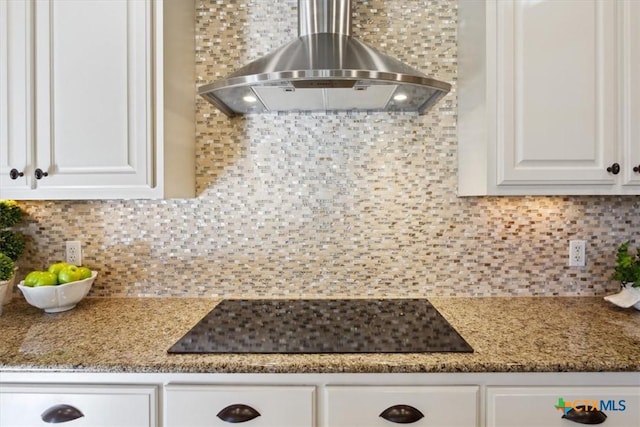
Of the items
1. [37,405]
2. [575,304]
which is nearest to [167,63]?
[37,405]

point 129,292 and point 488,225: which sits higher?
point 488,225

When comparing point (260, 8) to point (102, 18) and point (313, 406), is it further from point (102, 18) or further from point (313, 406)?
point (313, 406)

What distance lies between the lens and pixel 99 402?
1.12 metres

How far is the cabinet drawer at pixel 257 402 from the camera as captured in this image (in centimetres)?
110

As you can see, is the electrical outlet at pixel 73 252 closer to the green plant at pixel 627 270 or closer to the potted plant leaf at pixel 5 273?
the potted plant leaf at pixel 5 273

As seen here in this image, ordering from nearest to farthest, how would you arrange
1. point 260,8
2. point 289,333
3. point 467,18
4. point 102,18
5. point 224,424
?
point 224,424, point 289,333, point 102,18, point 467,18, point 260,8

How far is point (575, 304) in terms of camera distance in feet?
5.36

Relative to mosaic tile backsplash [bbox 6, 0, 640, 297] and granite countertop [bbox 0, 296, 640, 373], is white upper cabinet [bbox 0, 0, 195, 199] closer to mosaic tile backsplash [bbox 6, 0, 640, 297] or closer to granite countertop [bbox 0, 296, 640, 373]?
mosaic tile backsplash [bbox 6, 0, 640, 297]

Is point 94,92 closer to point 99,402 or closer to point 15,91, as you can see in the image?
point 15,91

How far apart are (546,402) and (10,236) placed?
6.98ft

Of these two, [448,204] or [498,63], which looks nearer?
[498,63]

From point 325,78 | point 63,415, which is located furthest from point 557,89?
point 63,415

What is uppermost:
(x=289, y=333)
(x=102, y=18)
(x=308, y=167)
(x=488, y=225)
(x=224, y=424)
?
(x=102, y=18)

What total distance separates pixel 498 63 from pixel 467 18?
0.34m
